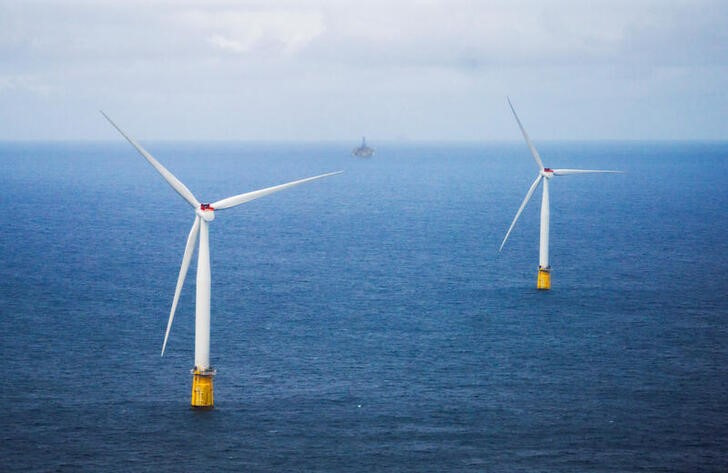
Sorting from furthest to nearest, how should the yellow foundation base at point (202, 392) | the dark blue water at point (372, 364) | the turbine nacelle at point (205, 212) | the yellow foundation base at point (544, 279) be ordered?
the yellow foundation base at point (544, 279)
the yellow foundation base at point (202, 392)
the turbine nacelle at point (205, 212)
the dark blue water at point (372, 364)

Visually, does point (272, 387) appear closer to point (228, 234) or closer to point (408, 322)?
point (408, 322)

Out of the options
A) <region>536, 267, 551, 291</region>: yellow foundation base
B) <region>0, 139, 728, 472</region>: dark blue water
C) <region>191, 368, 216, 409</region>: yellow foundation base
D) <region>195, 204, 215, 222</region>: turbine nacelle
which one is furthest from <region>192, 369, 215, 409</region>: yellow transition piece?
<region>536, 267, 551, 291</region>: yellow foundation base

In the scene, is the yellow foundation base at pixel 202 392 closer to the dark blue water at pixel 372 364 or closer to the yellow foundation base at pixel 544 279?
the dark blue water at pixel 372 364

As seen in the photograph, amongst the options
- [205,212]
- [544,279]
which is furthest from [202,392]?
[544,279]

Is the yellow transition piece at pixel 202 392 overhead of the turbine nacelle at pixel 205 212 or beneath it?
beneath

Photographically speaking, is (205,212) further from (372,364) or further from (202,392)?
(372,364)

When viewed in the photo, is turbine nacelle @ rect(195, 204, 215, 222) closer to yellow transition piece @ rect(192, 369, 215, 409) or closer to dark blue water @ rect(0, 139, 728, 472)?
yellow transition piece @ rect(192, 369, 215, 409)

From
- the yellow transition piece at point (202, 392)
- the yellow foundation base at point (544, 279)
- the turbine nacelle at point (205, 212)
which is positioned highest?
the turbine nacelle at point (205, 212)

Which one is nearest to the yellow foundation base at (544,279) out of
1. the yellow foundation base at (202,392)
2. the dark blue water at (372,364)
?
the dark blue water at (372,364)
